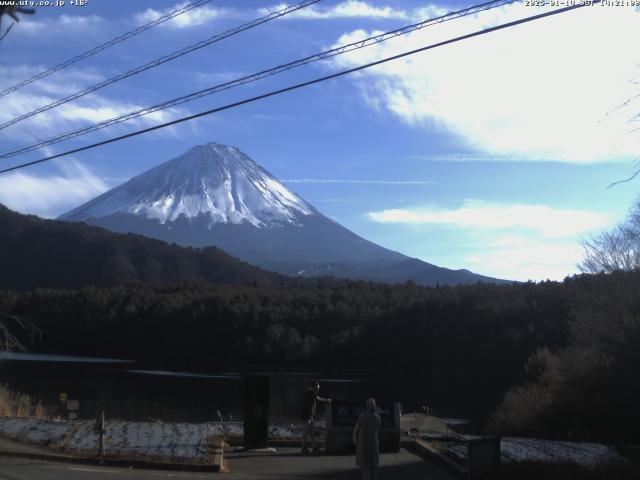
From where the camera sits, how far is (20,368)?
2670 inches

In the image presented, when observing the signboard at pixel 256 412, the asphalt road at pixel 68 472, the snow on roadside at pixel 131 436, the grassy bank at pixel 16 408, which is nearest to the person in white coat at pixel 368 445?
the asphalt road at pixel 68 472

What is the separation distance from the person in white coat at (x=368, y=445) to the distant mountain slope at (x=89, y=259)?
4855 inches

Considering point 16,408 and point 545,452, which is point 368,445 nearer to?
point 545,452

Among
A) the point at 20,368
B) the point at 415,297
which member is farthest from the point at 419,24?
the point at 415,297

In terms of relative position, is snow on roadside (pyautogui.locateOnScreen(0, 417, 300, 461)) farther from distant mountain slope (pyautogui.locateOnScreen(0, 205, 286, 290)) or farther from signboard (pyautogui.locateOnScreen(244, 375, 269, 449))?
distant mountain slope (pyautogui.locateOnScreen(0, 205, 286, 290))

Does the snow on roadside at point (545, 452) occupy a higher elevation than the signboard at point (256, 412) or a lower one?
lower

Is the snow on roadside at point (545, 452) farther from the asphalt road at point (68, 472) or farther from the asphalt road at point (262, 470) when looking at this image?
the asphalt road at point (68, 472)

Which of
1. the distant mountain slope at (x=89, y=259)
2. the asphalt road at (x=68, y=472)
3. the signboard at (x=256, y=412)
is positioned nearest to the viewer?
the asphalt road at (x=68, y=472)

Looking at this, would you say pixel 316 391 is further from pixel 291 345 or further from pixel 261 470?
pixel 291 345

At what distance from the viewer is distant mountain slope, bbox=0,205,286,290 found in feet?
441

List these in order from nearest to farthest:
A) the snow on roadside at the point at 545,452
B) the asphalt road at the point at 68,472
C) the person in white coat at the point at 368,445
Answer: the person in white coat at the point at 368,445
the asphalt road at the point at 68,472
the snow on roadside at the point at 545,452

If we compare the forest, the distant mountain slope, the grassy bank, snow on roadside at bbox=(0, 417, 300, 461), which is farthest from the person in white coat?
the distant mountain slope

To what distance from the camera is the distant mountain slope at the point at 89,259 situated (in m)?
134

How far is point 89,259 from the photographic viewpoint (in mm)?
141250
